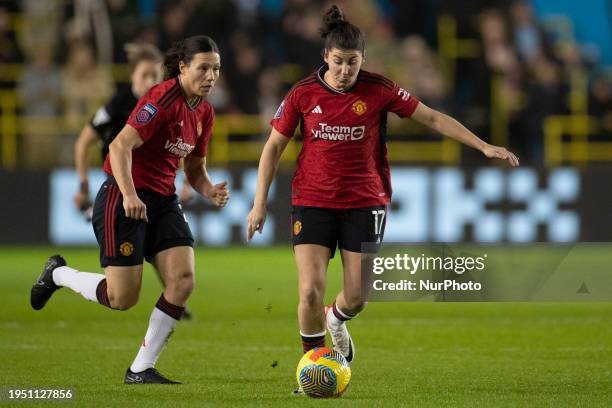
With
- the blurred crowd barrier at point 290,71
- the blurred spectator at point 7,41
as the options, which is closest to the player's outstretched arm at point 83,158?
the blurred crowd barrier at point 290,71

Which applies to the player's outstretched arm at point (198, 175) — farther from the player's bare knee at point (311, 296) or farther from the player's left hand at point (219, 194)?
the player's bare knee at point (311, 296)

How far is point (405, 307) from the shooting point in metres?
11.9

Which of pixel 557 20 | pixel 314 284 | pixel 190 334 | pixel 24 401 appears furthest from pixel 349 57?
pixel 557 20

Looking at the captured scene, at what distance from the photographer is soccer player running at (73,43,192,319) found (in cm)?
972

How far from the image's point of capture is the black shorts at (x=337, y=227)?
7105mm

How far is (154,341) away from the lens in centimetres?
718

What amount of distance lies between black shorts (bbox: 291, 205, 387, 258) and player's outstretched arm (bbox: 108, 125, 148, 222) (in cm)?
87

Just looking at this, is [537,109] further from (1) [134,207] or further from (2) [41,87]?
(1) [134,207]

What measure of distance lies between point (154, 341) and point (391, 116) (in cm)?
1081

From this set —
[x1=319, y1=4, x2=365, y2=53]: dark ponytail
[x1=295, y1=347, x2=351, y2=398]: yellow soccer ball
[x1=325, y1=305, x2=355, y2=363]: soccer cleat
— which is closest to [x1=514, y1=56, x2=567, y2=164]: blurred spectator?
[x1=325, y1=305, x2=355, y2=363]: soccer cleat

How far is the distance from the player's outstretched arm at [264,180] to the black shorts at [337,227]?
0.95ft

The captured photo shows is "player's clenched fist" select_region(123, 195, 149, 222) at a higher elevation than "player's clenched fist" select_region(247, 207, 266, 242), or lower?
higher

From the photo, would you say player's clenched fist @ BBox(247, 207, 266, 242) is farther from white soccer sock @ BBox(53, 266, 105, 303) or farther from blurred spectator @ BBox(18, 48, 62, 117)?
blurred spectator @ BBox(18, 48, 62, 117)

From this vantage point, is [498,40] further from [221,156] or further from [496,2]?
[221,156]
